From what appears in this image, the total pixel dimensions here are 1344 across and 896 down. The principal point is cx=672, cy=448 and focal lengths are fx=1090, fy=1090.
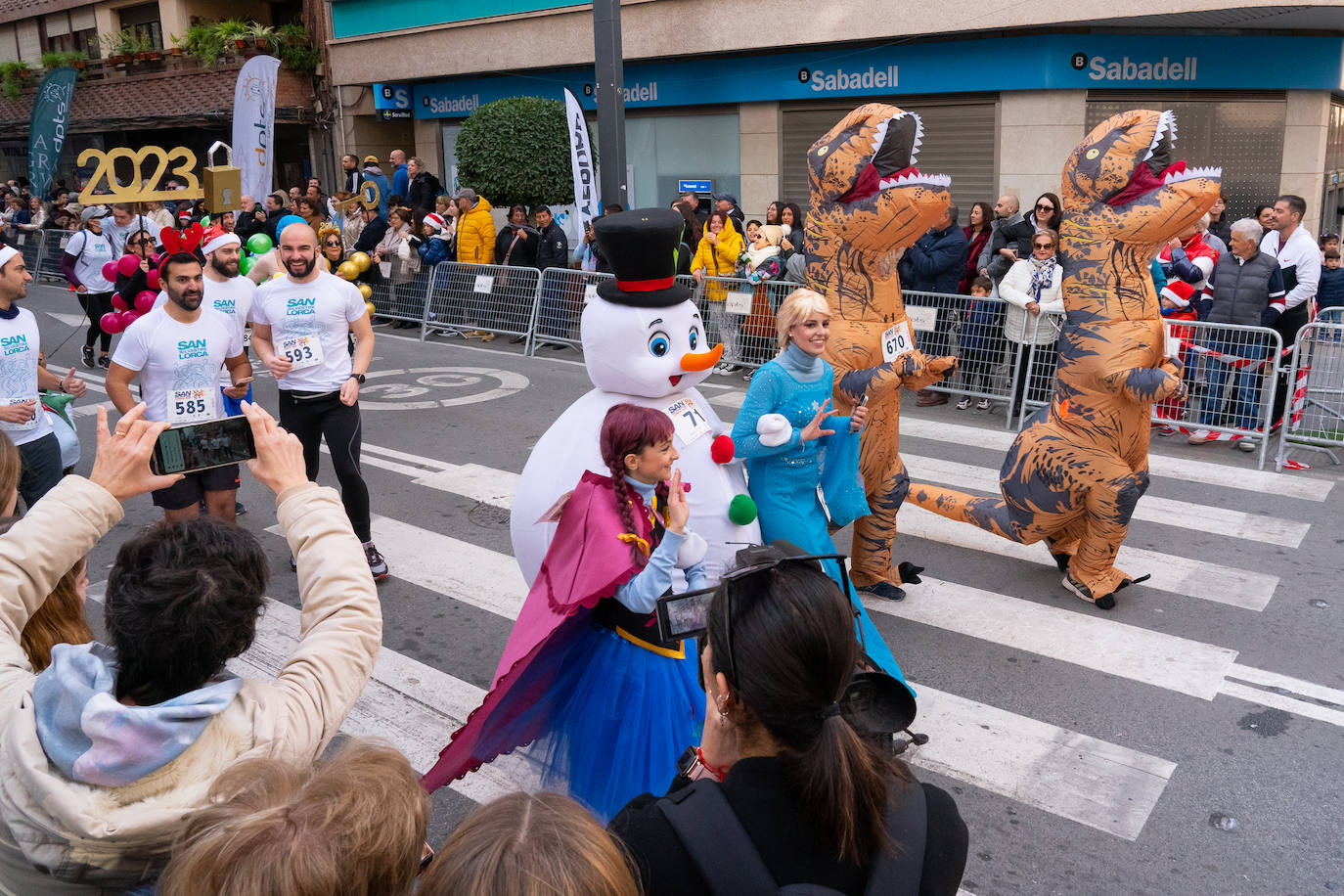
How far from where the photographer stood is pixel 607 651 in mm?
3652

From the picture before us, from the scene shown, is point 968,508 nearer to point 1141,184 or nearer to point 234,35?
point 1141,184

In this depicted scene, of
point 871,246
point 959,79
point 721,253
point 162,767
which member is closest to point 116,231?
point 721,253

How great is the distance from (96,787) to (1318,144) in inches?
605

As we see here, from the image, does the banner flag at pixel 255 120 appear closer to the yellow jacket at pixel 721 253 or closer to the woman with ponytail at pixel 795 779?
the yellow jacket at pixel 721 253

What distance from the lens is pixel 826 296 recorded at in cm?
551

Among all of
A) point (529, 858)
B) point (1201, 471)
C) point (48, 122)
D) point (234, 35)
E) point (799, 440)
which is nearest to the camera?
point (529, 858)

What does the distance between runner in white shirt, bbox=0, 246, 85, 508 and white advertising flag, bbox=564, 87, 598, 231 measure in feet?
27.3

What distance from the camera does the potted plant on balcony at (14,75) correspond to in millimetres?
29016

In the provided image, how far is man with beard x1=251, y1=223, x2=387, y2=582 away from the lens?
596cm

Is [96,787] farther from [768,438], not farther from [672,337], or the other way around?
[768,438]

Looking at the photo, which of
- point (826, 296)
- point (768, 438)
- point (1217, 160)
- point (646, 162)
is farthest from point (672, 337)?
point (646, 162)

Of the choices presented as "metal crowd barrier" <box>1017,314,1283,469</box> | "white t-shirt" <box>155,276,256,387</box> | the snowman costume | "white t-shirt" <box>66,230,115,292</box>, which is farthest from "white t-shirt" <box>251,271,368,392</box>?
"white t-shirt" <box>66,230,115,292</box>

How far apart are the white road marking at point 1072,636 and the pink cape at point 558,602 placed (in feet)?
8.53

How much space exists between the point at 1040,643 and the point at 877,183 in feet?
7.87
